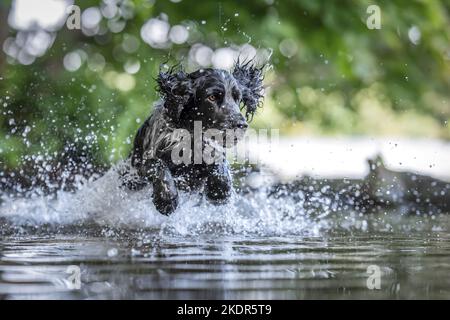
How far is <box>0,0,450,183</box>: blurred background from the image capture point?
6.44 metres

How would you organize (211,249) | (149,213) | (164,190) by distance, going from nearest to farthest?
(211,249)
(164,190)
(149,213)

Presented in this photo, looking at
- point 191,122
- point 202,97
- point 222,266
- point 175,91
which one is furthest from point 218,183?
point 222,266

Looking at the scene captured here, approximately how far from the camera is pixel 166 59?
7602mm

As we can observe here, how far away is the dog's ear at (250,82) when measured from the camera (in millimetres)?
5707

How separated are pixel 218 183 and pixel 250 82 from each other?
35.4 inches

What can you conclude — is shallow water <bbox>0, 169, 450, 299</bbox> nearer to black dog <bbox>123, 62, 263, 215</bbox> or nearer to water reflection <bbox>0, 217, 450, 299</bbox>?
water reflection <bbox>0, 217, 450, 299</bbox>

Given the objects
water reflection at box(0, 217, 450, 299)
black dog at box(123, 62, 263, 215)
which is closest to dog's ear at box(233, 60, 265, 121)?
black dog at box(123, 62, 263, 215)

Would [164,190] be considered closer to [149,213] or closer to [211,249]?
[149,213]

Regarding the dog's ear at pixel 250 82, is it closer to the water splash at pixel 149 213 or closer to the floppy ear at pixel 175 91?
the floppy ear at pixel 175 91

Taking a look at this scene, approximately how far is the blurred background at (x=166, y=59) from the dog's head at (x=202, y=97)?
28.3 inches

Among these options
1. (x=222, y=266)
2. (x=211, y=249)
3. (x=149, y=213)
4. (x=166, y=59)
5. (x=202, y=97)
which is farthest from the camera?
(x=166, y=59)

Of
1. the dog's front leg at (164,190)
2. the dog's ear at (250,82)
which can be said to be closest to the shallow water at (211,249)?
the dog's front leg at (164,190)

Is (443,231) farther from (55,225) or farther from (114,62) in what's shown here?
(114,62)

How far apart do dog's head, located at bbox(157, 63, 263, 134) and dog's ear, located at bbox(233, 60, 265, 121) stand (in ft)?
0.59
